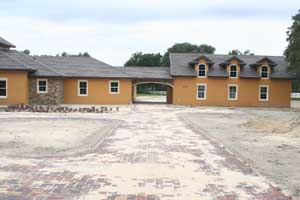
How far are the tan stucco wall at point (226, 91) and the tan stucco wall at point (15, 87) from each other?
14.2 meters

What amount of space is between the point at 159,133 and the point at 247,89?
26.2m

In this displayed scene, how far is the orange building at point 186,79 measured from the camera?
37594mm

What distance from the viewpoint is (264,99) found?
40.2 metres

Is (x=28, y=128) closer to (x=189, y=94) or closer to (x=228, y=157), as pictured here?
(x=228, y=157)

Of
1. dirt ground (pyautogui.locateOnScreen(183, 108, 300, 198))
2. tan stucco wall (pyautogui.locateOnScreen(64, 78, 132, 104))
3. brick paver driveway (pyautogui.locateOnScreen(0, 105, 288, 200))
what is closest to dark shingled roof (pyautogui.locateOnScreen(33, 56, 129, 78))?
tan stucco wall (pyautogui.locateOnScreen(64, 78, 132, 104))

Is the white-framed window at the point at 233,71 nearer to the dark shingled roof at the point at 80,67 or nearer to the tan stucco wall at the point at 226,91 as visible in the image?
the tan stucco wall at the point at 226,91

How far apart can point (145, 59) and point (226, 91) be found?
53.1m

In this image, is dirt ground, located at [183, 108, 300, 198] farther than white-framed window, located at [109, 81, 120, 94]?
No

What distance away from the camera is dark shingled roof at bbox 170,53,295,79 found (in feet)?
128

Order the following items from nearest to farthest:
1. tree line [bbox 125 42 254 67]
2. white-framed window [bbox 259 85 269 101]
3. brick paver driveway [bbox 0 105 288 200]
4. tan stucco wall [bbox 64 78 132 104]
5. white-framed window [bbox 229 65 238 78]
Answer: brick paver driveway [bbox 0 105 288 200], tan stucco wall [bbox 64 78 132 104], white-framed window [bbox 229 65 238 78], white-framed window [bbox 259 85 269 101], tree line [bbox 125 42 254 67]

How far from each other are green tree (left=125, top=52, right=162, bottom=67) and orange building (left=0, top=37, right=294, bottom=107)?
48794mm

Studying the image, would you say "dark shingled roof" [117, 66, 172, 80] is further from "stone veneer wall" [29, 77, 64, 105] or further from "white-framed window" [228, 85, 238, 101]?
"stone veneer wall" [29, 77, 64, 105]

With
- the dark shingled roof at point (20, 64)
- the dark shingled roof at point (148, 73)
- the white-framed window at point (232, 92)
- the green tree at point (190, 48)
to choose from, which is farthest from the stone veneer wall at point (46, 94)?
the green tree at point (190, 48)

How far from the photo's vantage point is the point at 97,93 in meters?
37.8
